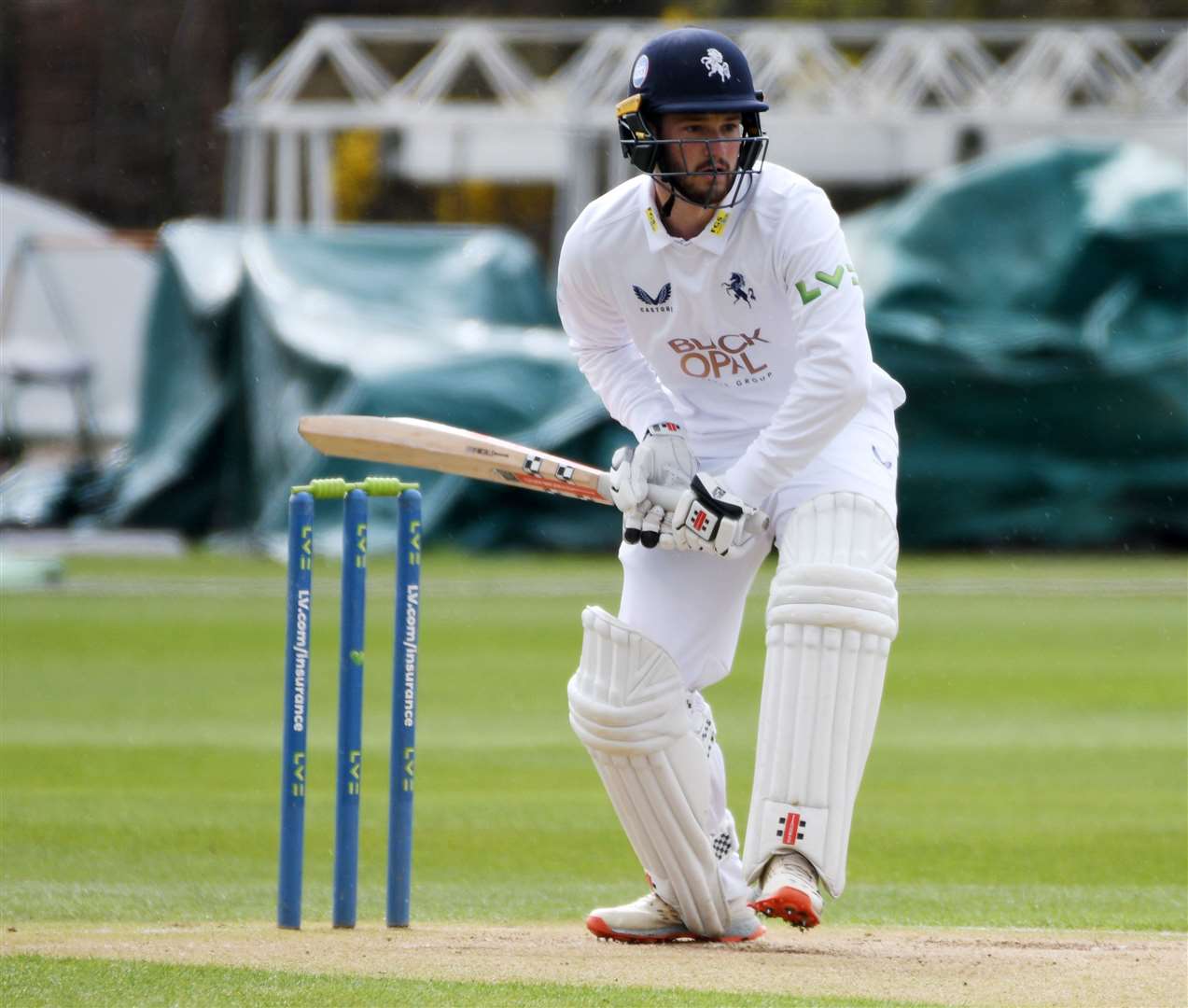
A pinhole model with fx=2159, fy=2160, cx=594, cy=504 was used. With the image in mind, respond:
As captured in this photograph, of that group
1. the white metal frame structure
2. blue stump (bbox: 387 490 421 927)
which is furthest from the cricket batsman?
the white metal frame structure

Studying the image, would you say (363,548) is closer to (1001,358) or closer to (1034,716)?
(1034,716)

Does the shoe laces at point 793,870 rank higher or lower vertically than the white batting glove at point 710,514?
lower

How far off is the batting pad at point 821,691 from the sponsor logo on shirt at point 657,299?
596 mm

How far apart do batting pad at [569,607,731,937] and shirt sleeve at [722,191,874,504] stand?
1.28ft

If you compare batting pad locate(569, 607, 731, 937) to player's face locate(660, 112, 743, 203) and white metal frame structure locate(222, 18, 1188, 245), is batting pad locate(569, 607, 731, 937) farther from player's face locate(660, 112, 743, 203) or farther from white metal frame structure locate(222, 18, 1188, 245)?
white metal frame structure locate(222, 18, 1188, 245)

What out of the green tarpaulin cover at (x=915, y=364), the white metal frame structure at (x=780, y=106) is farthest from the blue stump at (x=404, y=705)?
the white metal frame structure at (x=780, y=106)

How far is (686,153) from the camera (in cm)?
429

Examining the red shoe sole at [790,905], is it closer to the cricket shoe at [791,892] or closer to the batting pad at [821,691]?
the cricket shoe at [791,892]

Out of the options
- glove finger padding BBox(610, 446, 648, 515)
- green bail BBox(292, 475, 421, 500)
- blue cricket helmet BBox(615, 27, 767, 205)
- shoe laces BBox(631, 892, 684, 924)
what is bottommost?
shoe laces BBox(631, 892, 684, 924)

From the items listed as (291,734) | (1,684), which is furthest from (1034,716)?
(291,734)

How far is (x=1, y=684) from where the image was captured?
32.2 ft

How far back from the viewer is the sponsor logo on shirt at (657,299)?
14.6 ft

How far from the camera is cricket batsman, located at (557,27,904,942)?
13.6 ft

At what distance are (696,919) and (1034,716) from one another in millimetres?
4856
